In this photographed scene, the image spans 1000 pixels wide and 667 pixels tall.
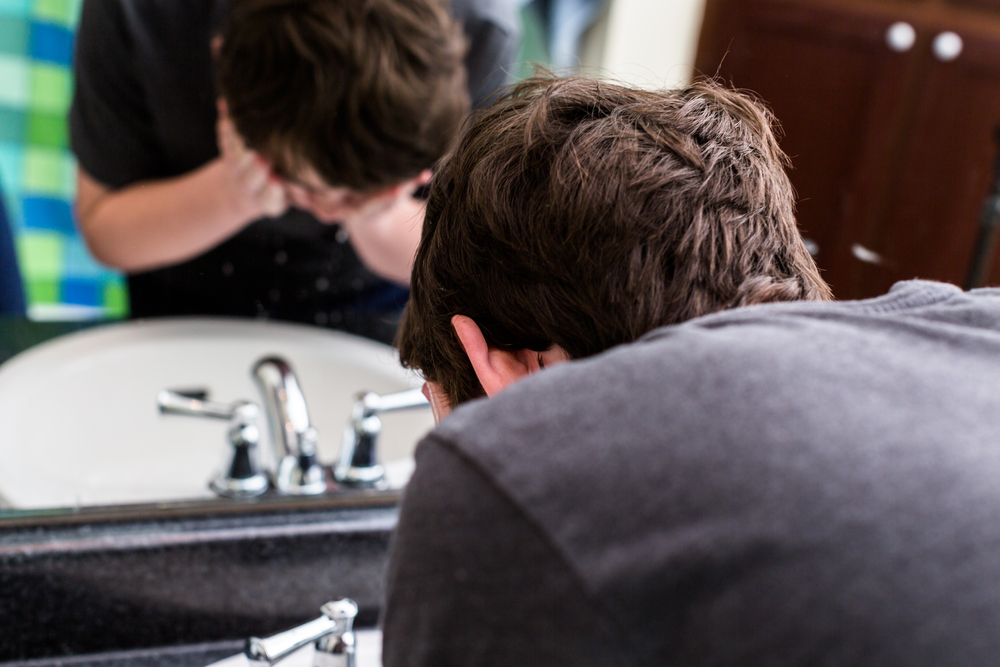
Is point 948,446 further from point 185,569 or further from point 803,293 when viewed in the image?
point 185,569

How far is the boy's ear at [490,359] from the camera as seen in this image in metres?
0.37

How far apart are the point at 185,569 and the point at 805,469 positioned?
1.62 feet

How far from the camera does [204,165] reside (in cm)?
63

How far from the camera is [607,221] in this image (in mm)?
335

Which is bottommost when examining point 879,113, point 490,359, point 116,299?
point 116,299

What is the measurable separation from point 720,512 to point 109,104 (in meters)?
0.57

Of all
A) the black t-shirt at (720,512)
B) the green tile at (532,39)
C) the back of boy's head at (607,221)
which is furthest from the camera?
the green tile at (532,39)

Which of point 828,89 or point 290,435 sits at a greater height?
point 828,89

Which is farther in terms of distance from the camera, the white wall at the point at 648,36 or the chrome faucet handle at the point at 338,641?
the white wall at the point at 648,36

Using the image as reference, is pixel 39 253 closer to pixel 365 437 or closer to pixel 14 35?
pixel 14 35

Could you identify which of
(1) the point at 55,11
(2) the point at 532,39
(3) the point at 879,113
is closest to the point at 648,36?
(2) the point at 532,39

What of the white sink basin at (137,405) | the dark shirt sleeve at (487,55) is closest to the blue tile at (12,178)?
the white sink basin at (137,405)

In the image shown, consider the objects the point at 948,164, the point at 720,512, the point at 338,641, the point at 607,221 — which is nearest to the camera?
the point at 720,512

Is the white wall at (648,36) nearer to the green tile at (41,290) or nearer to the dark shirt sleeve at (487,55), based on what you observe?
the dark shirt sleeve at (487,55)
